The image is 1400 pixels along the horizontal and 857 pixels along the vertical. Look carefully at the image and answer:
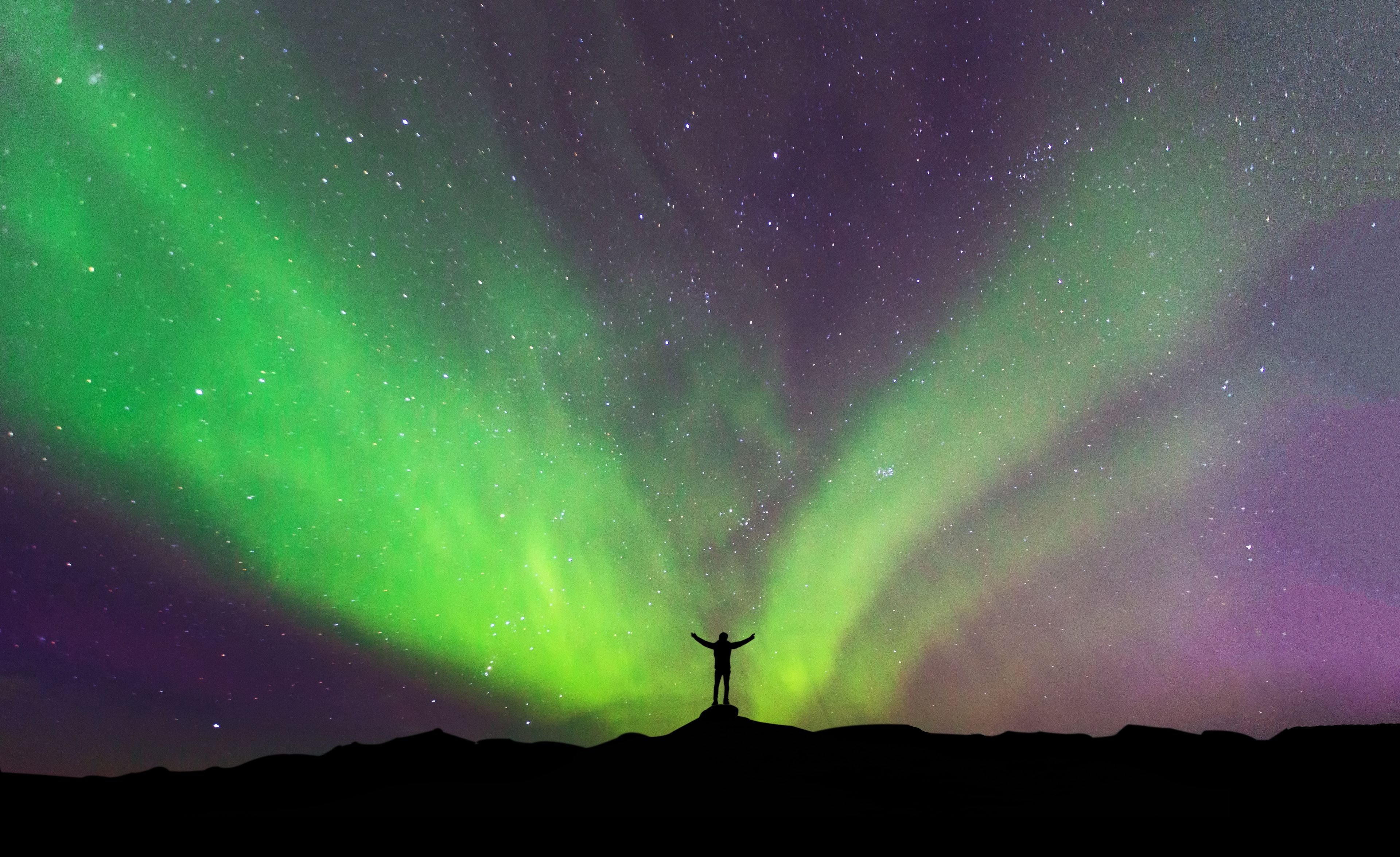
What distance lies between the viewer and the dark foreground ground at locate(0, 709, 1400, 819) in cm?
1063

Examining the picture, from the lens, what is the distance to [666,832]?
9836 mm

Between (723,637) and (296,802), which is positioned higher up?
(723,637)

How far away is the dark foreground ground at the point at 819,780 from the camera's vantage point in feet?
34.9

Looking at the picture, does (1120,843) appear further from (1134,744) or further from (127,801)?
(127,801)

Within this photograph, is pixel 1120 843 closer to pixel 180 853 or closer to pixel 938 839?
pixel 938 839

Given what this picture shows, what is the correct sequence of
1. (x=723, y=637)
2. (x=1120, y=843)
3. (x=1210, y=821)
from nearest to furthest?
(x=1120, y=843)
(x=1210, y=821)
(x=723, y=637)

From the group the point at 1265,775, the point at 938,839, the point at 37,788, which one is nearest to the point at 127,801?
the point at 37,788

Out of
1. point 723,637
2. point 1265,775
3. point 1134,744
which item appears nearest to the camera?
point 1265,775

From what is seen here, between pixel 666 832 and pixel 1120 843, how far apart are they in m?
5.46

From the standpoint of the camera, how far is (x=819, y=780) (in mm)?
12281

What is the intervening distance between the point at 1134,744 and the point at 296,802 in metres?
16.5

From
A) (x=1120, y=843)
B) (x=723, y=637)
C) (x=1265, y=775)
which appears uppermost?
(x=723, y=637)

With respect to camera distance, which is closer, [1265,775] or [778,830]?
[778,830]

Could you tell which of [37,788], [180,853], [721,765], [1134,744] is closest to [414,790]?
[180,853]
